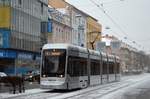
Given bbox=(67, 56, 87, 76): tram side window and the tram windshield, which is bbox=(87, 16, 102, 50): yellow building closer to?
bbox=(67, 56, 87, 76): tram side window

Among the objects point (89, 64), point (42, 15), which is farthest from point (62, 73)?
point (42, 15)

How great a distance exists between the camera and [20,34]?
224ft

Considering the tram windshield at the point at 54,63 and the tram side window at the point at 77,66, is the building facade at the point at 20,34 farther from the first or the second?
the tram windshield at the point at 54,63

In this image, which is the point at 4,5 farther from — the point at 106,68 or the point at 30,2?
the point at 106,68

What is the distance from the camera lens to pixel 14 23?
2603 inches

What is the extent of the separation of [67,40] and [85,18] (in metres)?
18.7

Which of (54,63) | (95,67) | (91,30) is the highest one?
(91,30)

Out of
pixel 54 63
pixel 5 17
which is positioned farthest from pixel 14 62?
pixel 54 63

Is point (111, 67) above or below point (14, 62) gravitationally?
below

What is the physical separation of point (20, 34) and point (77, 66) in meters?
34.7

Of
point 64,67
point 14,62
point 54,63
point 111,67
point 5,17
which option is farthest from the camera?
point 14,62

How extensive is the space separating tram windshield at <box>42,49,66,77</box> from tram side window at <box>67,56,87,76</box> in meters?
0.68

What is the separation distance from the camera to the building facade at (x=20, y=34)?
213 ft

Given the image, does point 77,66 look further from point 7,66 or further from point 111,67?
point 7,66
